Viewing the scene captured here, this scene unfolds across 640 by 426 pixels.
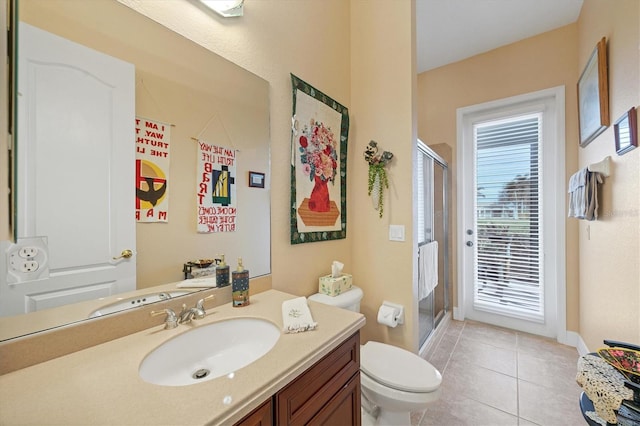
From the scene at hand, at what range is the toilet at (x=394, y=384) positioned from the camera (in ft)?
3.87

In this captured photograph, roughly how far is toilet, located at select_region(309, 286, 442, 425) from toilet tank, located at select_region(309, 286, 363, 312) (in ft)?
0.12

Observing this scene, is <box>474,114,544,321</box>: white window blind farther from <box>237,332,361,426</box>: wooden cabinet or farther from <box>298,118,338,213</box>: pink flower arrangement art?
<box>237,332,361,426</box>: wooden cabinet

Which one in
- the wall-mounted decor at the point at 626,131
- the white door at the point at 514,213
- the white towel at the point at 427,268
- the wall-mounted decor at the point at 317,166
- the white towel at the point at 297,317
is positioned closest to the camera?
the white towel at the point at 297,317

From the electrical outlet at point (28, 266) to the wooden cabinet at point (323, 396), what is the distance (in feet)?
2.34

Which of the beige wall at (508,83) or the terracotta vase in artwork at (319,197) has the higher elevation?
the beige wall at (508,83)

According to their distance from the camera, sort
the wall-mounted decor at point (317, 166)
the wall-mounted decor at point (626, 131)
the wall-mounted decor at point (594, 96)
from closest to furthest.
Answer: the wall-mounted decor at point (626, 131), the wall-mounted decor at point (317, 166), the wall-mounted decor at point (594, 96)

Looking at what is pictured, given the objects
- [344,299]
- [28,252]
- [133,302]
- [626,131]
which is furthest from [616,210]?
[28,252]

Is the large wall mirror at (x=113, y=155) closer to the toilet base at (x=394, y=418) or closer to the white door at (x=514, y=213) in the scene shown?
the toilet base at (x=394, y=418)

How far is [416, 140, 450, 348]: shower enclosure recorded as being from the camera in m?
2.19

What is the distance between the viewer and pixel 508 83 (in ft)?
8.72

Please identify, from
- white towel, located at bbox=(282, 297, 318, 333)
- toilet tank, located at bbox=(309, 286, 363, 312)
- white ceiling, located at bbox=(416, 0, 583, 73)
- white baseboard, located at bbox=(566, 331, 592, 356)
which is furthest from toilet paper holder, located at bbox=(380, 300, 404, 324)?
white ceiling, located at bbox=(416, 0, 583, 73)

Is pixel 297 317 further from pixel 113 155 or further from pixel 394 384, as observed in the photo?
pixel 113 155

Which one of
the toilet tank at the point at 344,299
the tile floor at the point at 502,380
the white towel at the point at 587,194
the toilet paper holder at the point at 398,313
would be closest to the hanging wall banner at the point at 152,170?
the toilet tank at the point at 344,299

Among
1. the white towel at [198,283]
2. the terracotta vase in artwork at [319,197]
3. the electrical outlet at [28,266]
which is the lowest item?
the white towel at [198,283]
